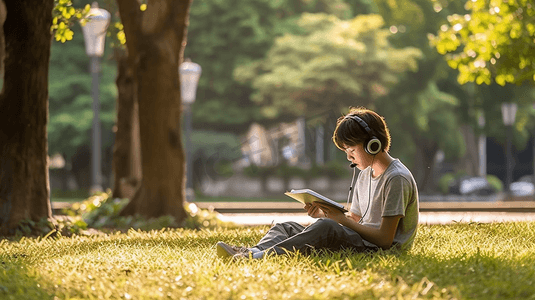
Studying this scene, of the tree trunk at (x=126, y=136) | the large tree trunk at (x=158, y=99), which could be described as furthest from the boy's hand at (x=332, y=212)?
the tree trunk at (x=126, y=136)

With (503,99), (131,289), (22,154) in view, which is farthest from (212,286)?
(503,99)

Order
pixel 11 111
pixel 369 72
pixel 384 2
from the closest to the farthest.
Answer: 1. pixel 11 111
2. pixel 369 72
3. pixel 384 2

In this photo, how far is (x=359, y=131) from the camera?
5.86 metres

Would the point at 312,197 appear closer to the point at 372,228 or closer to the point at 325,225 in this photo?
the point at 325,225

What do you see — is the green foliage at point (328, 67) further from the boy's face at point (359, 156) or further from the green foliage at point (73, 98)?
the boy's face at point (359, 156)

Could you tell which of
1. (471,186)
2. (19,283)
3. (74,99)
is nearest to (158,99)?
(19,283)

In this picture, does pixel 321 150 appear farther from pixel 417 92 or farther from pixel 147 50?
pixel 147 50

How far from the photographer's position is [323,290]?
15.5ft

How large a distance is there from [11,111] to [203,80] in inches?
971

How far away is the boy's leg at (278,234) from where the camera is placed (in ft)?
20.6

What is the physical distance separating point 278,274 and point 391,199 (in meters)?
1.14

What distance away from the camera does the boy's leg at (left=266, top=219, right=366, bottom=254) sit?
6.09 m

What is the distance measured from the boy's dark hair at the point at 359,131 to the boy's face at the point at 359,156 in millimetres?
41

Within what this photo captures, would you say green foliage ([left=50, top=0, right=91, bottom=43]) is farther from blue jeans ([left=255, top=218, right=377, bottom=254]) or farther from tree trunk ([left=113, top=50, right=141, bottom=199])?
blue jeans ([left=255, top=218, right=377, bottom=254])
